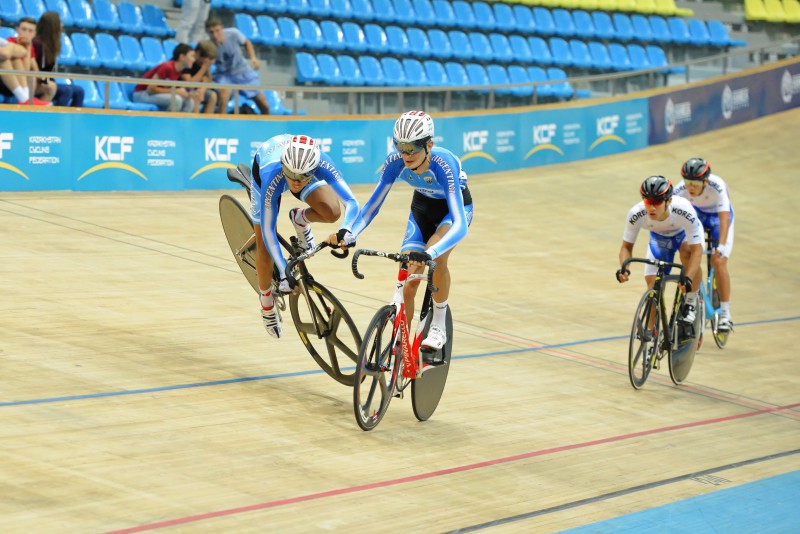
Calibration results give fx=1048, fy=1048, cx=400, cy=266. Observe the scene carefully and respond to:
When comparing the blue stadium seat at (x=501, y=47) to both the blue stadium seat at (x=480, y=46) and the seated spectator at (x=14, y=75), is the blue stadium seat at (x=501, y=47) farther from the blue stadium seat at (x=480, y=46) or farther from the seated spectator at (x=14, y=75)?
the seated spectator at (x=14, y=75)

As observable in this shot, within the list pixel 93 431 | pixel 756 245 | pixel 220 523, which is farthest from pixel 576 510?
pixel 756 245

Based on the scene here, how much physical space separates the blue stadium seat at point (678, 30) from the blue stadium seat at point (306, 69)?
8.96 m

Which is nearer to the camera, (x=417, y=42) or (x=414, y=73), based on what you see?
(x=414, y=73)

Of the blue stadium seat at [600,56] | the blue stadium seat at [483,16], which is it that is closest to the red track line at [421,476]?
the blue stadium seat at [483,16]

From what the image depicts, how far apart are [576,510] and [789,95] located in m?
16.9

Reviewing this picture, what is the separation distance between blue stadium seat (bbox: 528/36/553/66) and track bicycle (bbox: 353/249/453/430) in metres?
13.7

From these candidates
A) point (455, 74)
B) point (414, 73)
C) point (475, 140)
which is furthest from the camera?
point (455, 74)

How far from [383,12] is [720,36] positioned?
26.9ft

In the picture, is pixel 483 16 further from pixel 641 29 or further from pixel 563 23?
pixel 641 29

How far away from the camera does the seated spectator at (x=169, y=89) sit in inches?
439

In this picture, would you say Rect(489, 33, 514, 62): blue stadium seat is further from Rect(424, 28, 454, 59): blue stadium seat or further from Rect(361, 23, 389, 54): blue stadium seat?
Rect(361, 23, 389, 54): blue stadium seat

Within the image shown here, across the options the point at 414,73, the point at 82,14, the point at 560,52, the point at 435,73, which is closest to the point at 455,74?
the point at 435,73

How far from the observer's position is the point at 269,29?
14.9 meters

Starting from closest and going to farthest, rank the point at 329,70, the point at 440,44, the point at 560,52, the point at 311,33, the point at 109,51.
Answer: the point at 109,51, the point at 329,70, the point at 311,33, the point at 440,44, the point at 560,52
